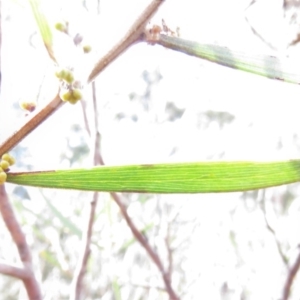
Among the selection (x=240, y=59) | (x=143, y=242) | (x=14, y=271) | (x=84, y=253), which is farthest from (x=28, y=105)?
(x=143, y=242)

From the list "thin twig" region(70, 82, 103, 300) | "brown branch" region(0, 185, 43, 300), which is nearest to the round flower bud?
"brown branch" region(0, 185, 43, 300)

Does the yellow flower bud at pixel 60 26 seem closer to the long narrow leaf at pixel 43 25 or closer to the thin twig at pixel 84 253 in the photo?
the long narrow leaf at pixel 43 25

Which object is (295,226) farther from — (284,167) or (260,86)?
(284,167)

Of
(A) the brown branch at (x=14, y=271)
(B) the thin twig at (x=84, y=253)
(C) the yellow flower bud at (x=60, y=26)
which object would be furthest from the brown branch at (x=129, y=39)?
(B) the thin twig at (x=84, y=253)

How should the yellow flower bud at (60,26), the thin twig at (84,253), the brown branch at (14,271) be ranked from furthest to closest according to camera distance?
1. the thin twig at (84,253)
2. the brown branch at (14,271)
3. the yellow flower bud at (60,26)

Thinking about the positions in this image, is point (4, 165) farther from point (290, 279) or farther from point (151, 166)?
point (290, 279)

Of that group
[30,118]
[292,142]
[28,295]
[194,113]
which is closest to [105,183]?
[30,118]

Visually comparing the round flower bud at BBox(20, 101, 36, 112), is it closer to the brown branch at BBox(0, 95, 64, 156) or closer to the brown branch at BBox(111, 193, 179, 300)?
the brown branch at BBox(0, 95, 64, 156)
